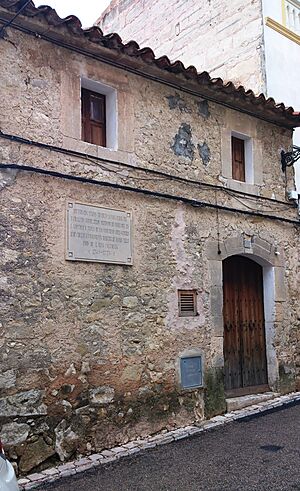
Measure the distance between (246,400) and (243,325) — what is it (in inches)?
39.5

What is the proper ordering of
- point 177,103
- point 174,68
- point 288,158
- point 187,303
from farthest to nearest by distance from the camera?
1. point 288,158
2. point 177,103
3. point 187,303
4. point 174,68

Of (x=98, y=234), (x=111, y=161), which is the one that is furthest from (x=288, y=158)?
(x=98, y=234)

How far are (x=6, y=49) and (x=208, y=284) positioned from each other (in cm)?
340

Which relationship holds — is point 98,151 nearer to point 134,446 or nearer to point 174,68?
point 174,68

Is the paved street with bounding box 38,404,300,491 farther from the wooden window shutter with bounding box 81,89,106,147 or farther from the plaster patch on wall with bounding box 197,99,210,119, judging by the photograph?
the plaster patch on wall with bounding box 197,99,210,119

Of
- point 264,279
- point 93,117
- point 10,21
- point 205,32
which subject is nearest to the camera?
point 10,21

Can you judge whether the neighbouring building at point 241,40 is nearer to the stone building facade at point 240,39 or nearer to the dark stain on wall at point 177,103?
the stone building facade at point 240,39

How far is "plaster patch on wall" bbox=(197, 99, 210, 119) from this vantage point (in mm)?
6113

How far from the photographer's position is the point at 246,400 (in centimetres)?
618

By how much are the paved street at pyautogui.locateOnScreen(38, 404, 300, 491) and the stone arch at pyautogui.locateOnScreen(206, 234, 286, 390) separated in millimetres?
1148

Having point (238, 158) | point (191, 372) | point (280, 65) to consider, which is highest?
point (280, 65)

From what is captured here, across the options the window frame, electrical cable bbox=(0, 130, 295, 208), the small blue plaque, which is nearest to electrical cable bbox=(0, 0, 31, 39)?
electrical cable bbox=(0, 130, 295, 208)

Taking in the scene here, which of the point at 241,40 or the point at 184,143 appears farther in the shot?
the point at 241,40

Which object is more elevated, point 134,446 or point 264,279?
point 264,279
